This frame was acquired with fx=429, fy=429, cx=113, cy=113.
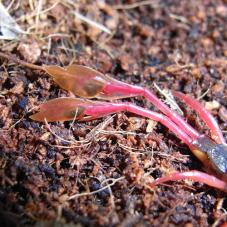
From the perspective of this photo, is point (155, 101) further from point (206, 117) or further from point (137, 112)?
point (206, 117)

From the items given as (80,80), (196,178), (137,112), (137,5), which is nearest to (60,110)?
(80,80)

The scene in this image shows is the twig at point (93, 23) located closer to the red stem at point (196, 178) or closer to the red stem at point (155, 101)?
the red stem at point (155, 101)

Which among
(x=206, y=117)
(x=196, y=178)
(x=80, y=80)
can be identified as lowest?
(x=196, y=178)

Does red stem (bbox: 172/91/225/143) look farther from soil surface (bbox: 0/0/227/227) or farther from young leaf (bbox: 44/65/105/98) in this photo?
young leaf (bbox: 44/65/105/98)

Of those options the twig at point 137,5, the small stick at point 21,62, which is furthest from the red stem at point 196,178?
the twig at point 137,5

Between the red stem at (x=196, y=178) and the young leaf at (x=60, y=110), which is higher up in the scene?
the young leaf at (x=60, y=110)

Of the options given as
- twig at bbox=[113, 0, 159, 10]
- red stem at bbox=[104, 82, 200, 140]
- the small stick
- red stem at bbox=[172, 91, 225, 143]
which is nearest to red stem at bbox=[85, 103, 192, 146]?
red stem at bbox=[104, 82, 200, 140]
